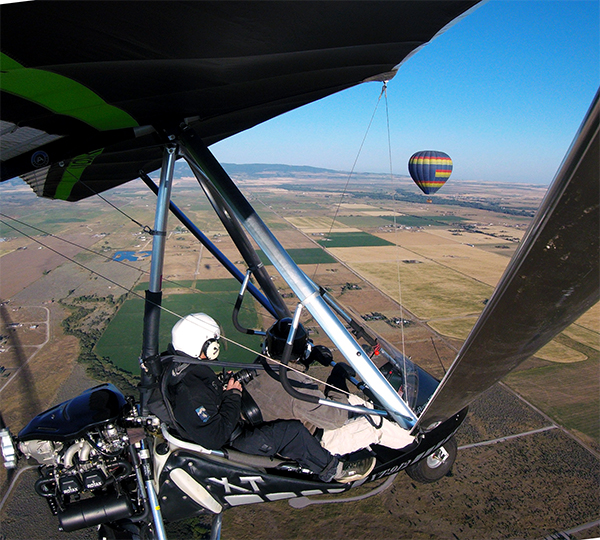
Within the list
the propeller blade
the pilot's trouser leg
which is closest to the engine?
the pilot's trouser leg

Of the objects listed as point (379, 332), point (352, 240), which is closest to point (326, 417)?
point (379, 332)

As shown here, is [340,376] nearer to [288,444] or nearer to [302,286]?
[288,444]

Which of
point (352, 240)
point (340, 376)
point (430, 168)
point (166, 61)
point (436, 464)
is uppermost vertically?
point (166, 61)

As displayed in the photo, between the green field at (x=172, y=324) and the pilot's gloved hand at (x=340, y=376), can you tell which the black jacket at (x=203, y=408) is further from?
the green field at (x=172, y=324)

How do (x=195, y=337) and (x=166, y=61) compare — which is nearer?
(x=166, y=61)

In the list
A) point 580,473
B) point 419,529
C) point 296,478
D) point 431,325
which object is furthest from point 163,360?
point 431,325

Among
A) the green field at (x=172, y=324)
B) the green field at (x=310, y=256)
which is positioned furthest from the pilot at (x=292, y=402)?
the green field at (x=310, y=256)

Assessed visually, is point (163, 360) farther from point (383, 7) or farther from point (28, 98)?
point (383, 7)

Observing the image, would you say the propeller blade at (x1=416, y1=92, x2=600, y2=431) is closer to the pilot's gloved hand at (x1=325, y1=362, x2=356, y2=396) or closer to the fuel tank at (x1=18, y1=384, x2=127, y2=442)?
the pilot's gloved hand at (x1=325, y1=362, x2=356, y2=396)
